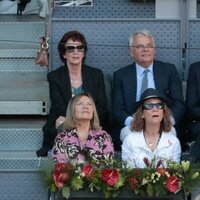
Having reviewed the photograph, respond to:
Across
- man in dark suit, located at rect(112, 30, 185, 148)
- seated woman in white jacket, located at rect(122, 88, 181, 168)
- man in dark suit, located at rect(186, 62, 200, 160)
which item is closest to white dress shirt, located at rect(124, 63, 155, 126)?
man in dark suit, located at rect(112, 30, 185, 148)

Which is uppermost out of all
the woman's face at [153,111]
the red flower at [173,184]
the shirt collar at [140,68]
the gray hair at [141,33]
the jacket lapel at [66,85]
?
the gray hair at [141,33]

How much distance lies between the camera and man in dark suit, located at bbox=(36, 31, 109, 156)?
6855 millimetres

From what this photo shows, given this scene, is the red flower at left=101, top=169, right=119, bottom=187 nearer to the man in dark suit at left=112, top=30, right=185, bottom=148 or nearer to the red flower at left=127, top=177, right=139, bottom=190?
the red flower at left=127, top=177, right=139, bottom=190

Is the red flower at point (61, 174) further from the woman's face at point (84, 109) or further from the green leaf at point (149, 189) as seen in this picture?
the woman's face at point (84, 109)

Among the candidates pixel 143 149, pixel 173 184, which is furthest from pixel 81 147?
pixel 173 184

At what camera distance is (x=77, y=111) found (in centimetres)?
626

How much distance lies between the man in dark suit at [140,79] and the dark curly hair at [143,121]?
1.73 ft

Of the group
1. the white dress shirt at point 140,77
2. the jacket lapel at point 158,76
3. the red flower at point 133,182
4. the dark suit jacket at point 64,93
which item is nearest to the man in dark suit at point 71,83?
the dark suit jacket at point 64,93

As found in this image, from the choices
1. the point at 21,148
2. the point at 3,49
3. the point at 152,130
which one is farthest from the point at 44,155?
the point at 3,49

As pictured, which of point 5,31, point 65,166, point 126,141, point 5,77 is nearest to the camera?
point 65,166

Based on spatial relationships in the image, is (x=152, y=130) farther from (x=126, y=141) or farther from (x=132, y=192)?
(x=132, y=192)

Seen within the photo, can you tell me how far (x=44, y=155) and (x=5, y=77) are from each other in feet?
4.16

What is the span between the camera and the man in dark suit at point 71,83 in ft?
22.5

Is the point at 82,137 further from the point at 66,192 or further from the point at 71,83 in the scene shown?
the point at 71,83
